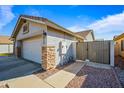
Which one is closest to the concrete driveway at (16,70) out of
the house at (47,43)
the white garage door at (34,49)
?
the house at (47,43)

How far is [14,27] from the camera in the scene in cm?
1234

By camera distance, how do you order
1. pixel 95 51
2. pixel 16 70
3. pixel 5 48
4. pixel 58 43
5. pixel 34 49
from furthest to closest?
pixel 5 48, pixel 34 49, pixel 95 51, pixel 58 43, pixel 16 70

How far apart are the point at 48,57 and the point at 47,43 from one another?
99 centimetres

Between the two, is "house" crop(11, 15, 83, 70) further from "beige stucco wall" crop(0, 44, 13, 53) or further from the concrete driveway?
"beige stucco wall" crop(0, 44, 13, 53)

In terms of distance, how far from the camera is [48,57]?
6.86 meters

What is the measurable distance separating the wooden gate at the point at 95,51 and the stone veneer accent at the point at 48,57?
3.75 meters

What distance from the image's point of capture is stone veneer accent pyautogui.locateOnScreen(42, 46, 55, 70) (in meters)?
6.76

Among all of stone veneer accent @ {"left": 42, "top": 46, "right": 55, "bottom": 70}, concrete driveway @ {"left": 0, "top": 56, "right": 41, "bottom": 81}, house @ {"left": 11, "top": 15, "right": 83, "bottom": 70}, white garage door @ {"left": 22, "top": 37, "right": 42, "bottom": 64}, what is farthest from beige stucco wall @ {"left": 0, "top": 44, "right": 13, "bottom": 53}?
stone veneer accent @ {"left": 42, "top": 46, "right": 55, "bottom": 70}

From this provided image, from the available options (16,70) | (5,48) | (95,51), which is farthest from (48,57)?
(5,48)

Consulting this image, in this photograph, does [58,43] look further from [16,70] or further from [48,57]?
[16,70]

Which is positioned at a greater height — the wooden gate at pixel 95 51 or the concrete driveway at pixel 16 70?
the wooden gate at pixel 95 51

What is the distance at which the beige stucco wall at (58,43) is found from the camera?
7.45 metres

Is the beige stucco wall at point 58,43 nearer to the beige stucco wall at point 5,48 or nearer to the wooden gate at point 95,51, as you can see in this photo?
the wooden gate at point 95,51
